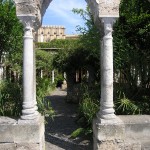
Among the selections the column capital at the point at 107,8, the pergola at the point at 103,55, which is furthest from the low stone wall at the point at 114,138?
the column capital at the point at 107,8

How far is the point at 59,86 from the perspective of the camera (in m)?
29.6

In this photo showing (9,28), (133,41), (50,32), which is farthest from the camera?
(50,32)

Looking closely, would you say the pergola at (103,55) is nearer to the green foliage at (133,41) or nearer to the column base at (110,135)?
the column base at (110,135)

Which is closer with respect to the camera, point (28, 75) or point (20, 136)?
point (20, 136)

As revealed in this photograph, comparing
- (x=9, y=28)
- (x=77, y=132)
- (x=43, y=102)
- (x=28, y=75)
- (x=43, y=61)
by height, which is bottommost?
(x=77, y=132)

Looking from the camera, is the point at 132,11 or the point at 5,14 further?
the point at 5,14

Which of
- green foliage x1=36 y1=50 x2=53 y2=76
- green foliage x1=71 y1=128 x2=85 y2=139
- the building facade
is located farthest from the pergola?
the building facade

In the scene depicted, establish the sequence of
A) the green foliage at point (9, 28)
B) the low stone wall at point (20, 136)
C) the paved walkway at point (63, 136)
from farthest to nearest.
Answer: the green foliage at point (9, 28)
the paved walkway at point (63, 136)
the low stone wall at point (20, 136)

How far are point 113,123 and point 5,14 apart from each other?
608 centimetres

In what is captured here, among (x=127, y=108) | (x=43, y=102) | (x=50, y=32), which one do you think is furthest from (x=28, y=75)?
(x=50, y=32)

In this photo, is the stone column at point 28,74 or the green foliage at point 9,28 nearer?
the stone column at point 28,74

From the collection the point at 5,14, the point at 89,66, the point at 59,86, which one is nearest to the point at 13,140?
the point at 5,14

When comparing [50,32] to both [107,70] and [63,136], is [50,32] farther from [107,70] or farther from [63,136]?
[107,70]

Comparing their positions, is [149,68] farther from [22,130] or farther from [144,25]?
[22,130]
